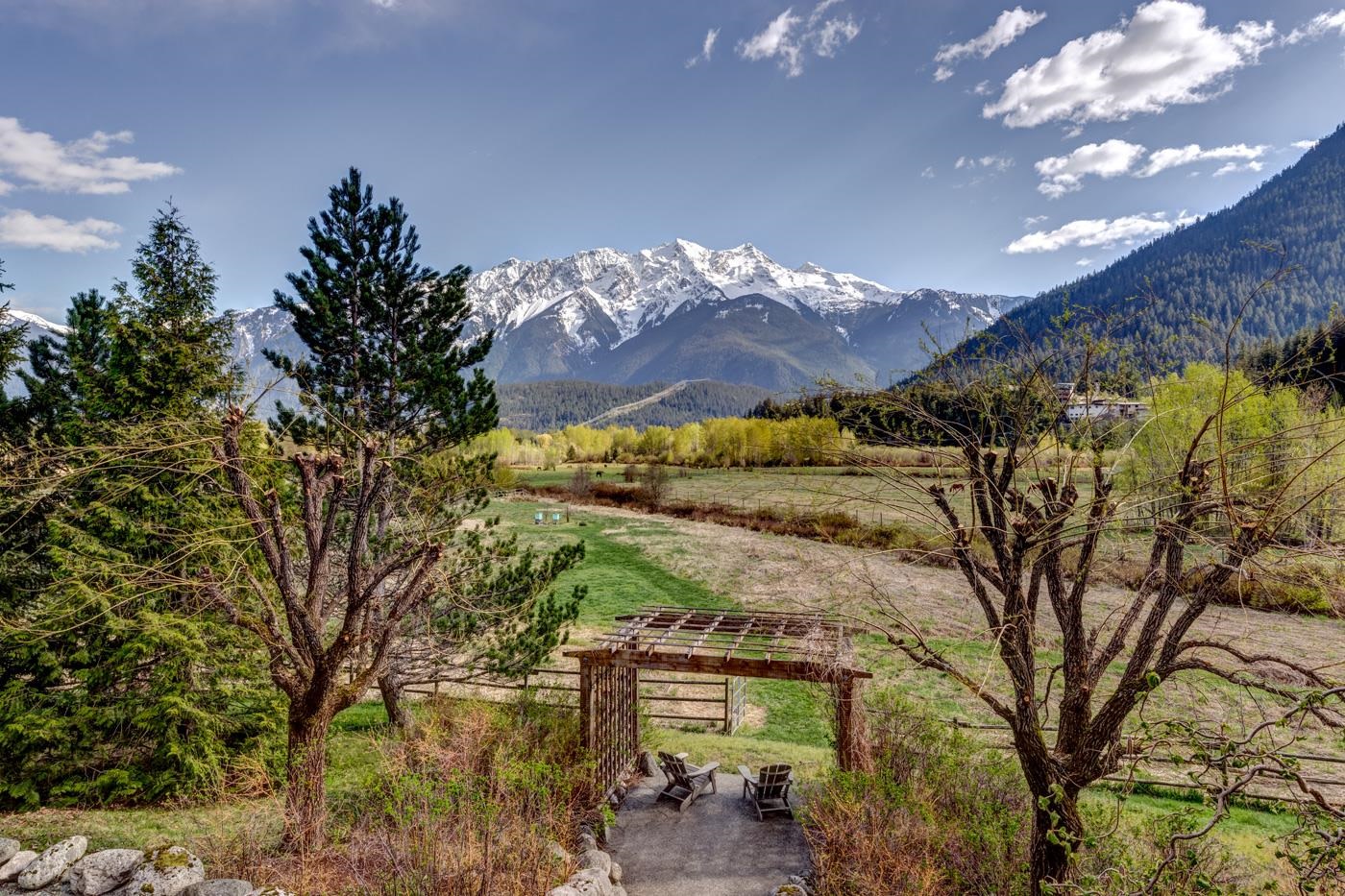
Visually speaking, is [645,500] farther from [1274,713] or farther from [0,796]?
[0,796]

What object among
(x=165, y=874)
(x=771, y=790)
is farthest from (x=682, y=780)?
(x=165, y=874)

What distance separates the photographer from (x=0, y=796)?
28.0 feet

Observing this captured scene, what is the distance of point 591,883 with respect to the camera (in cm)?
709

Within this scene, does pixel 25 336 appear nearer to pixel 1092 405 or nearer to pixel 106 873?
pixel 106 873

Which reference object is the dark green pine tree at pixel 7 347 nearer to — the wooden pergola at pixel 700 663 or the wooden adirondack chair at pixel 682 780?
the wooden pergola at pixel 700 663

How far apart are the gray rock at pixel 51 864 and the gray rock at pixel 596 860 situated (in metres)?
5.36

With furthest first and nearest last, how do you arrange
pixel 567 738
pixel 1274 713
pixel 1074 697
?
1. pixel 1274 713
2. pixel 567 738
3. pixel 1074 697

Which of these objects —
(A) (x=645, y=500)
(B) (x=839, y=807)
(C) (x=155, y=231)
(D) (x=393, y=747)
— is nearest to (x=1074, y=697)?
(B) (x=839, y=807)

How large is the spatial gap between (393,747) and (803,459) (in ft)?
27.1

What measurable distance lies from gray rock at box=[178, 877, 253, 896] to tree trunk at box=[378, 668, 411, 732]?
6.24 metres

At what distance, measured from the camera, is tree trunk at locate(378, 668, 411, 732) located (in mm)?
12422

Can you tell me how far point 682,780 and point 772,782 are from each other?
1.50 metres

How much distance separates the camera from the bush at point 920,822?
6.92 meters

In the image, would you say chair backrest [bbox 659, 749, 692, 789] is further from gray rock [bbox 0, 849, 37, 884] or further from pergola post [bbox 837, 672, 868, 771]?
gray rock [bbox 0, 849, 37, 884]
